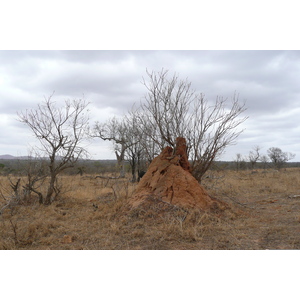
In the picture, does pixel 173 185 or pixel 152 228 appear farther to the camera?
pixel 173 185

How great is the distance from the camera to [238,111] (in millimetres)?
8500

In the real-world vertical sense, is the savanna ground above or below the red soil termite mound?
below

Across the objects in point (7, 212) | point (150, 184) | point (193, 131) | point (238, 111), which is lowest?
point (7, 212)

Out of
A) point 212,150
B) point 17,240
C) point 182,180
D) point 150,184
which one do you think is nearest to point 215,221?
point 182,180

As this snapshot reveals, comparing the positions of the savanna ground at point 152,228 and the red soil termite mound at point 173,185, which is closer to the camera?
the savanna ground at point 152,228

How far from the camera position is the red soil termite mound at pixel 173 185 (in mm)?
6738

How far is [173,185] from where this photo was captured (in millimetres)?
6973

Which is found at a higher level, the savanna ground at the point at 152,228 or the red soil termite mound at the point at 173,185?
the red soil termite mound at the point at 173,185

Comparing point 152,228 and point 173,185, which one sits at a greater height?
point 173,185

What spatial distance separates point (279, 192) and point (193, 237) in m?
7.86

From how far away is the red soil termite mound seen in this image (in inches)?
265

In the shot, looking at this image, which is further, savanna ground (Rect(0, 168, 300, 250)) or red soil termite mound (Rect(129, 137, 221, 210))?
red soil termite mound (Rect(129, 137, 221, 210))

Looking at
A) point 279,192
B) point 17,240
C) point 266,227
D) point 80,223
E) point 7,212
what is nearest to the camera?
point 17,240

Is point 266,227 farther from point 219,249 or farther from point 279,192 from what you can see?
point 279,192
